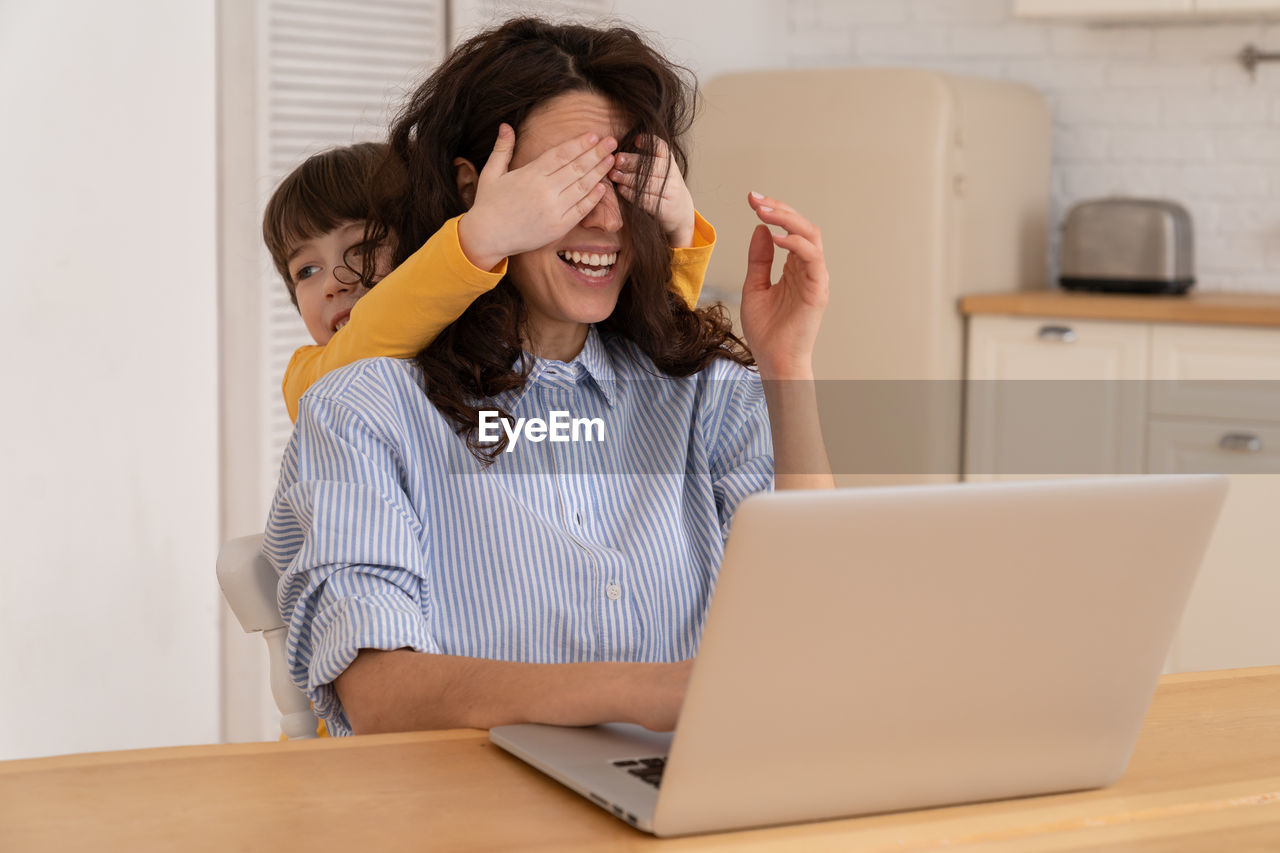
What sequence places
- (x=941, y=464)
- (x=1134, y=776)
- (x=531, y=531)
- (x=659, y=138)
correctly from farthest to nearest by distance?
(x=941, y=464), (x=659, y=138), (x=531, y=531), (x=1134, y=776)

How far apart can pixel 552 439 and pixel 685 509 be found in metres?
0.18

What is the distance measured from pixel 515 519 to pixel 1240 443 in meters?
2.17

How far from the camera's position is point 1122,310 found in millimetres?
3043

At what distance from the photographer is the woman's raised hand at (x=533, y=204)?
125 cm

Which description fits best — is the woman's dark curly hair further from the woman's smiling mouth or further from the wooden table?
the wooden table

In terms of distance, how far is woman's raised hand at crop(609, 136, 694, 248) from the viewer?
134cm

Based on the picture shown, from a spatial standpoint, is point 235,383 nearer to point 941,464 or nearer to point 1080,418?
point 941,464

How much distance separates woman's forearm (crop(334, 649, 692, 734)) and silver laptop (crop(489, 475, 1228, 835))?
0.07 meters

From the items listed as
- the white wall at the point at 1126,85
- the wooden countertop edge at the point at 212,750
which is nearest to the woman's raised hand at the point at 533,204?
the wooden countertop edge at the point at 212,750

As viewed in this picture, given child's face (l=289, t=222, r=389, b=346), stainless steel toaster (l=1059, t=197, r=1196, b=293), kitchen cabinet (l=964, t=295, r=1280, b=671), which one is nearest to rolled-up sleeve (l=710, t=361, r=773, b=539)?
child's face (l=289, t=222, r=389, b=346)

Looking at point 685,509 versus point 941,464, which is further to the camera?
point 941,464

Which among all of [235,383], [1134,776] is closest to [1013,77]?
[235,383]

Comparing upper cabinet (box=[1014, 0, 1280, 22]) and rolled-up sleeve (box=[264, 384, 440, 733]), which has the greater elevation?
upper cabinet (box=[1014, 0, 1280, 22])

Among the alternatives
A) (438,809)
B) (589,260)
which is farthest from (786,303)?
(438,809)
